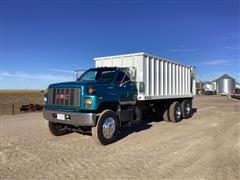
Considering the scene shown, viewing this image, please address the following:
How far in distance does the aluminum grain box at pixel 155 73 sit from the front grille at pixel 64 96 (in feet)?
10.1

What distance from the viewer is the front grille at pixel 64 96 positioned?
7.23 metres

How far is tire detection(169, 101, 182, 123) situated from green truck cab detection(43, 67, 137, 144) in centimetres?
377

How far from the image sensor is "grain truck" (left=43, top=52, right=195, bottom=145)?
7.13 m

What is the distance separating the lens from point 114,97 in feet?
25.9

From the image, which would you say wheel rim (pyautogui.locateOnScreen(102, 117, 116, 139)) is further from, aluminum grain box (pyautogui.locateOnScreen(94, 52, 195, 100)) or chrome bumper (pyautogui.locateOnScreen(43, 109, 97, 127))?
aluminum grain box (pyautogui.locateOnScreen(94, 52, 195, 100))

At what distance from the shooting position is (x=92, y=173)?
16.1ft

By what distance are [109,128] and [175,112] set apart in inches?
223

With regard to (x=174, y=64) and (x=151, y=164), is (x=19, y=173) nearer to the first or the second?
(x=151, y=164)

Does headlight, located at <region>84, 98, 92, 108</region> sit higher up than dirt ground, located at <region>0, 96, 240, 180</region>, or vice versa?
headlight, located at <region>84, 98, 92, 108</region>

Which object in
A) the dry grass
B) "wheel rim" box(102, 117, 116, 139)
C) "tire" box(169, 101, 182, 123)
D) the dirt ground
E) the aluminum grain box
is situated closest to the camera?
the dirt ground

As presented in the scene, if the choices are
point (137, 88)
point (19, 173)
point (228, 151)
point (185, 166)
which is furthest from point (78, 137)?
point (228, 151)

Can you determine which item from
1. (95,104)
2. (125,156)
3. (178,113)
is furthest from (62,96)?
(178,113)

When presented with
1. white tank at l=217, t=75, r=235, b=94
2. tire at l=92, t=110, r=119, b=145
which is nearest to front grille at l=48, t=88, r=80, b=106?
tire at l=92, t=110, r=119, b=145

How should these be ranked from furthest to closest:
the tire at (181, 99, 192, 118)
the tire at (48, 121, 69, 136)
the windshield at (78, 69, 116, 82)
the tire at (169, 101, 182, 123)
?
1. the tire at (181, 99, 192, 118)
2. the tire at (169, 101, 182, 123)
3. the windshield at (78, 69, 116, 82)
4. the tire at (48, 121, 69, 136)
